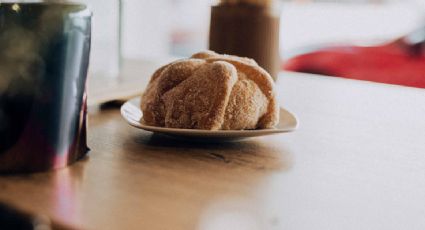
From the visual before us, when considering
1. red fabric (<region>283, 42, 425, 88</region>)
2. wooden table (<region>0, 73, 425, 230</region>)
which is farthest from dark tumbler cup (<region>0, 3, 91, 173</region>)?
red fabric (<region>283, 42, 425, 88</region>)

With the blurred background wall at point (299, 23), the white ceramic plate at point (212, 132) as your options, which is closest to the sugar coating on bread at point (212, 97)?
the white ceramic plate at point (212, 132)

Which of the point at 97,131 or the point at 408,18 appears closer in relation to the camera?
the point at 97,131

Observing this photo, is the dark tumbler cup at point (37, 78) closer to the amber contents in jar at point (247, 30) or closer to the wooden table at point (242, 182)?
the wooden table at point (242, 182)

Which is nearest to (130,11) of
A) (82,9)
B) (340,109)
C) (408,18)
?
(408,18)

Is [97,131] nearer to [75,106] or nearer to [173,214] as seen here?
[75,106]

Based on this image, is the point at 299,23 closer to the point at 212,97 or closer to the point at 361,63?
the point at 361,63

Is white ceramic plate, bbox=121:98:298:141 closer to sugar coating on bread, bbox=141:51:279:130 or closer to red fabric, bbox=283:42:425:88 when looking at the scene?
sugar coating on bread, bbox=141:51:279:130

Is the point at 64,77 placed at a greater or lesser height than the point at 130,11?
greater

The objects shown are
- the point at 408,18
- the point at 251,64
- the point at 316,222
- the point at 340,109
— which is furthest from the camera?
the point at 408,18
